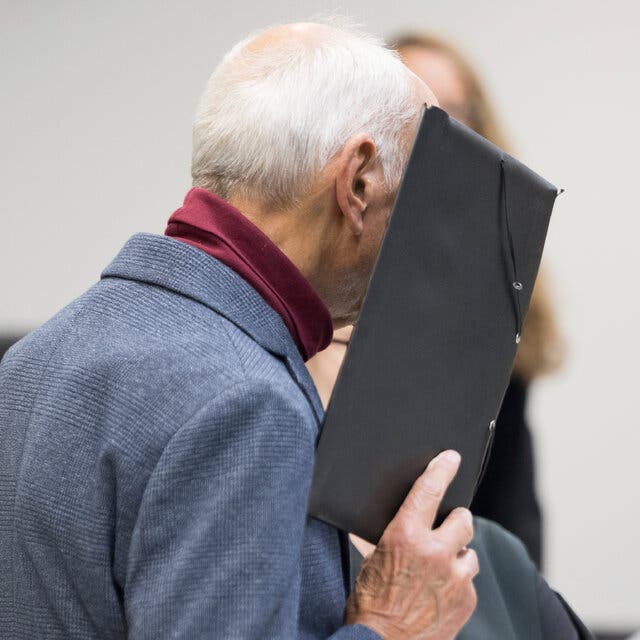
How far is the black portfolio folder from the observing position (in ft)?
2.90

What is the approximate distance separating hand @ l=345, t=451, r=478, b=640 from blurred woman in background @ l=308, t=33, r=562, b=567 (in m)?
0.98

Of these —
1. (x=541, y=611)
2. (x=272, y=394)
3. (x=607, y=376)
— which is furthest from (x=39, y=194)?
(x=272, y=394)

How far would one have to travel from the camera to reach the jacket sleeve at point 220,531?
2.51 ft

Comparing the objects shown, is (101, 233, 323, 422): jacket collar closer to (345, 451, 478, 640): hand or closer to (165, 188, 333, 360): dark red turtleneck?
(165, 188, 333, 360): dark red turtleneck

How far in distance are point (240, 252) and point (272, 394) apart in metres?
0.17

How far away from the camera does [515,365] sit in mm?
2047

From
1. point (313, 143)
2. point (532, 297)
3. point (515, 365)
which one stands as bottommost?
point (515, 365)

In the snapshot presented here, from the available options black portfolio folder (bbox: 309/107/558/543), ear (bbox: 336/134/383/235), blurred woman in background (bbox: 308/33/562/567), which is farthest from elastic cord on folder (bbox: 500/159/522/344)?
blurred woman in background (bbox: 308/33/562/567)

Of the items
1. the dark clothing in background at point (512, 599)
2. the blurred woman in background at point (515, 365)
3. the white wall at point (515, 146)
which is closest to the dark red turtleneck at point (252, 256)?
the dark clothing in background at point (512, 599)

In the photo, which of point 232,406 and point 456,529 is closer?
point 232,406

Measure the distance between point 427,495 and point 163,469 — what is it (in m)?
0.25

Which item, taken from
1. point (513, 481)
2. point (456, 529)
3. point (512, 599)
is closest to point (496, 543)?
point (512, 599)

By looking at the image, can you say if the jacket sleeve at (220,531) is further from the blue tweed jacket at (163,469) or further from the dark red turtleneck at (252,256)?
the dark red turtleneck at (252,256)

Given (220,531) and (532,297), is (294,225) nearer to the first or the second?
(220,531)
